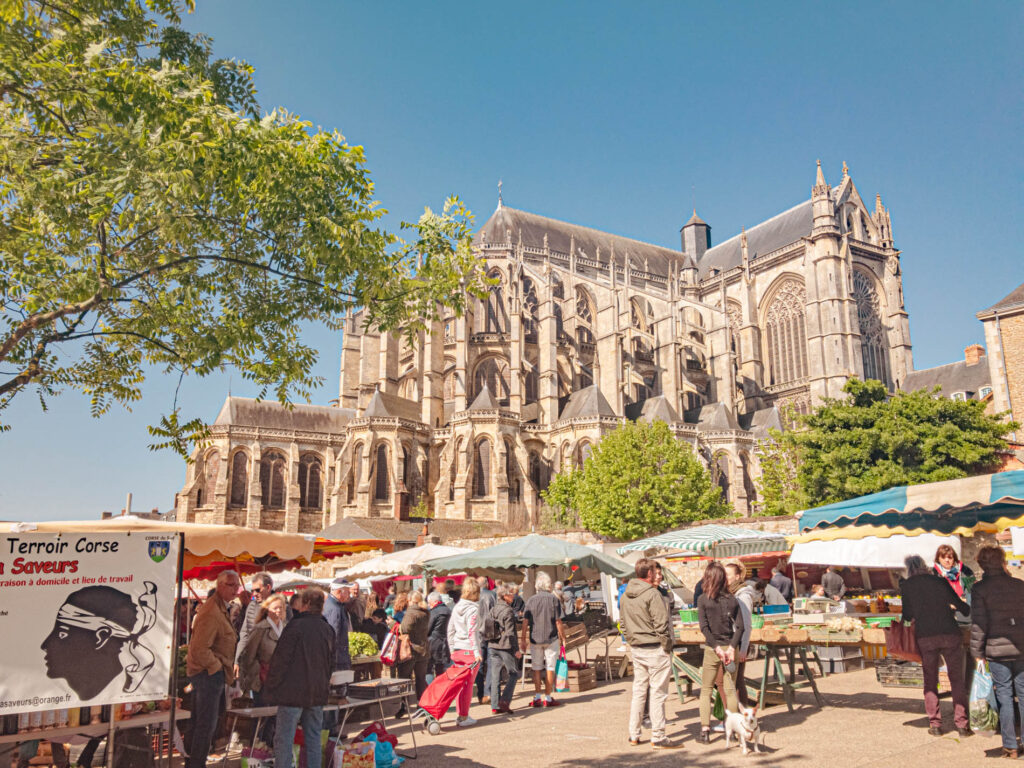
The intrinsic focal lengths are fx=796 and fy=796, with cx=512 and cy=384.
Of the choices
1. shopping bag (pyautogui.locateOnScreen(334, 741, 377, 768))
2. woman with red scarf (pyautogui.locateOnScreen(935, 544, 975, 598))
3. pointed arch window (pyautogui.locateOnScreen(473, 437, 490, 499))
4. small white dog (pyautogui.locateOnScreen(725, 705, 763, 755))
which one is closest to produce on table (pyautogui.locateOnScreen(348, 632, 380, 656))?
shopping bag (pyautogui.locateOnScreen(334, 741, 377, 768))

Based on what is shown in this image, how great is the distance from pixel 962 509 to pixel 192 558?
8.59 meters

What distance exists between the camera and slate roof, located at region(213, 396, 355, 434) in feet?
129

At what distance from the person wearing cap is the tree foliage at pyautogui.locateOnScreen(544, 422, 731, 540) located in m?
23.1

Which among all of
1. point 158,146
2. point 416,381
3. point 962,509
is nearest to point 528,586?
point 962,509

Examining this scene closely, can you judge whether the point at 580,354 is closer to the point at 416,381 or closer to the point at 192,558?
the point at 416,381

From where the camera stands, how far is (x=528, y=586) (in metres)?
17.1

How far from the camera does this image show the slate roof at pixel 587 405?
3822 cm

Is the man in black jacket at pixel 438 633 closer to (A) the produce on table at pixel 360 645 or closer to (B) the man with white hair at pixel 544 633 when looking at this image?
(B) the man with white hair at pixel 544 633

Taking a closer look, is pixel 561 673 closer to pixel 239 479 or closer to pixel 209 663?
pixel 209 663

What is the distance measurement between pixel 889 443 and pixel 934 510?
18535 millimetres

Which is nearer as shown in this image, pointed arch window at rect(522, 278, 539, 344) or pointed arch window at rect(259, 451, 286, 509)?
pointed arch window at rect(259, 451, 286, 509)

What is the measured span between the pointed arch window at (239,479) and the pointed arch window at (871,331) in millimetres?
36376

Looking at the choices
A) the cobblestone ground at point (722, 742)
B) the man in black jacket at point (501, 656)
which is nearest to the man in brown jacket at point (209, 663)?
the cobblestone ground at point (722, 742)

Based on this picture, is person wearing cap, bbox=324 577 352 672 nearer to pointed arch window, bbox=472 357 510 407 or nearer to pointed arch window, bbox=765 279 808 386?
pointed arch window, bbox=472 357 510 407
